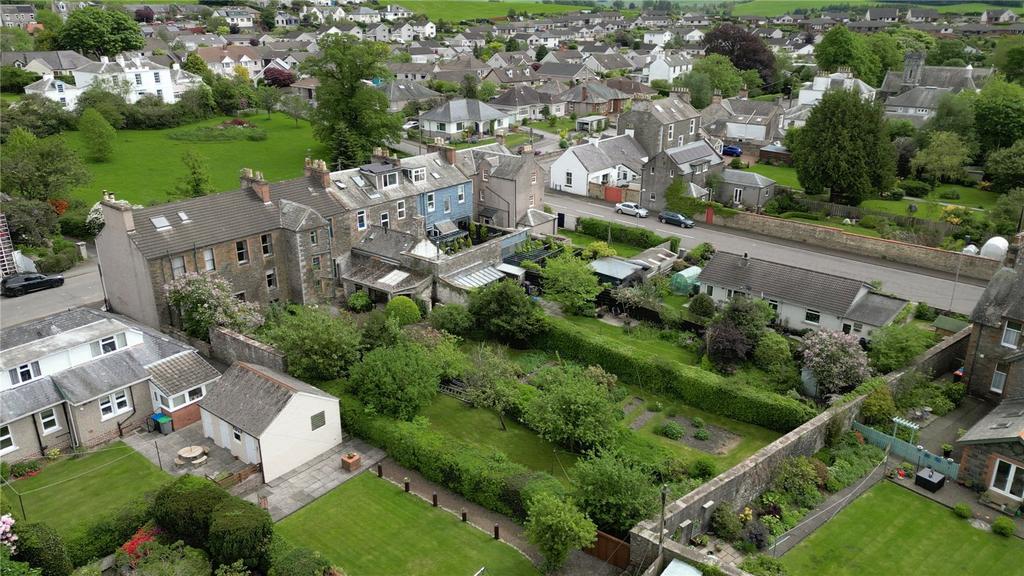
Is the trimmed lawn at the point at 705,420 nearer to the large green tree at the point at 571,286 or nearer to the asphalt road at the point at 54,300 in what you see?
the large green tree at the point at 571,286

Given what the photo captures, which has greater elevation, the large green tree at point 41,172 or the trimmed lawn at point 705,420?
the large green tree at point 41,172

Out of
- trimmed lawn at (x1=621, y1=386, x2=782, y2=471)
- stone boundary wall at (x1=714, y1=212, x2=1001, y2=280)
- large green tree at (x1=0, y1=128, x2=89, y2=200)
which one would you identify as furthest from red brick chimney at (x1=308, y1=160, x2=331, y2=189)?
stone boundary wall at (x1=714, y1=212, x2=1001, y2=280)

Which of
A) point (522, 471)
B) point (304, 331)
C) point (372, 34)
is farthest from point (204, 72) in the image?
point (522, 471)

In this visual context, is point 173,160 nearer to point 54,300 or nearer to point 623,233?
point 54,300

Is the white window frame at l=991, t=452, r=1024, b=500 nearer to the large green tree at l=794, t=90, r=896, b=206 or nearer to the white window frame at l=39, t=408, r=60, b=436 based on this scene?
the large green tree at l=794, t=90, r=896, b=206

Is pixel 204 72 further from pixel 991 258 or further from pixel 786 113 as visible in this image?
pixel 991 258

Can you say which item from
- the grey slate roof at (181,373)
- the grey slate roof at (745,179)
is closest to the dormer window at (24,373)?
the grey slate roof at (181,373)
